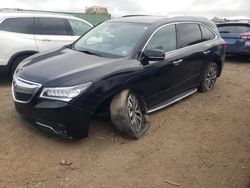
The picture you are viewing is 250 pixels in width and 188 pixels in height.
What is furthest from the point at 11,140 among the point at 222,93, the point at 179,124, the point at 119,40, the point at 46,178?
the point at 222,93

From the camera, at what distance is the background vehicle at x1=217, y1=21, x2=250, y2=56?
34.5 ft

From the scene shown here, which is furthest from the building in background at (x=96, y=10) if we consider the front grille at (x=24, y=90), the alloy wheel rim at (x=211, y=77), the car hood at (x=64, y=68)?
the front grille at (x=24, y=90)

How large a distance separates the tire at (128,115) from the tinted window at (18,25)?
12.8 feet

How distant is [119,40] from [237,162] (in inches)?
99.5

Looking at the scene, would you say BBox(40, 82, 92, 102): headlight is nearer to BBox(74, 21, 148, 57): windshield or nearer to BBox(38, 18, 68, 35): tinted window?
BBox(74, 21, 148, 57): windshield

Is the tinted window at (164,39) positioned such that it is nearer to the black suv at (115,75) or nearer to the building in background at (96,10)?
the black suv at (115,75)

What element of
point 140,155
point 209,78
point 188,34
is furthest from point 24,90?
point 209,78

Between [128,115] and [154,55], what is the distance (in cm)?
100

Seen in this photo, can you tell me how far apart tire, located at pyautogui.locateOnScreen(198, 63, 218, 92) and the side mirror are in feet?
7.28

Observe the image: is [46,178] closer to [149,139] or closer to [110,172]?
[110,172]

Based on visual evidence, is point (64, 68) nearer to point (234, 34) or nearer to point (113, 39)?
point (113, 39)

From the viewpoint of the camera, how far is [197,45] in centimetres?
607

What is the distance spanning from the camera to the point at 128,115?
424cm

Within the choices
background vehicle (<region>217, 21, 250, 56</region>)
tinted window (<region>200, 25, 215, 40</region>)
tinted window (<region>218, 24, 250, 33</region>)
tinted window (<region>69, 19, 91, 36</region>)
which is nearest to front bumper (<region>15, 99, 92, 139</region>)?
tinted window (<region>200, 25, 215, 40</region>)
